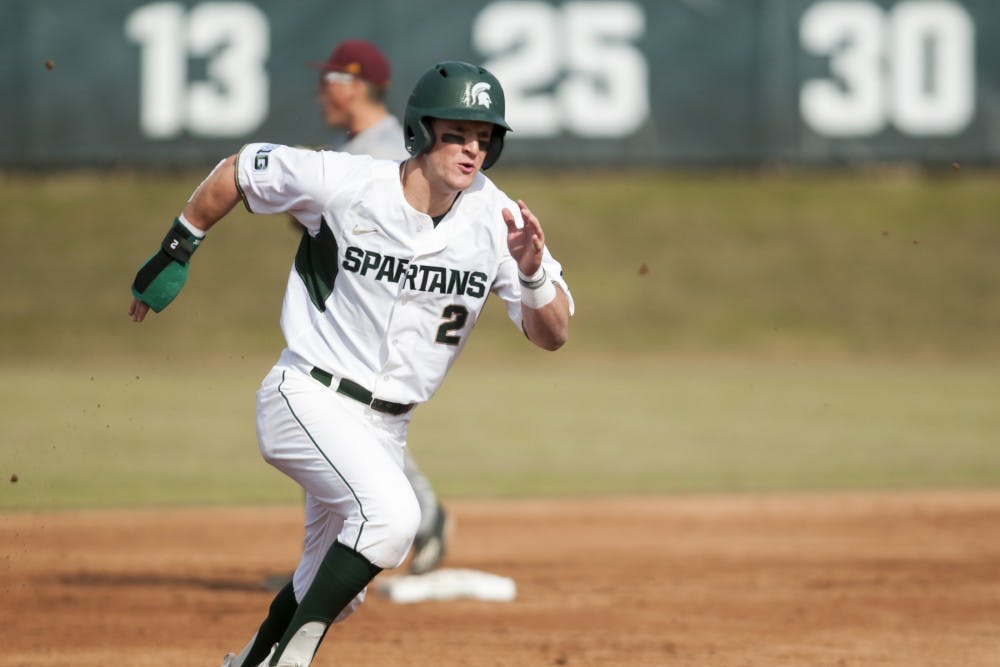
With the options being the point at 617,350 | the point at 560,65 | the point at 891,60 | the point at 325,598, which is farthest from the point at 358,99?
the point at 891,60

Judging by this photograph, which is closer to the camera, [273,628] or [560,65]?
[273,628]

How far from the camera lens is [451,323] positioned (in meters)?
4.75

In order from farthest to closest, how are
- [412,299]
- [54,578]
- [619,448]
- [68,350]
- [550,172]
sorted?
1. [550,172]
2. [68,350]
3. [619,448]
4. [54,578]
5. [412,299]

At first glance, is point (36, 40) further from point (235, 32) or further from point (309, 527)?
point (309, 527)

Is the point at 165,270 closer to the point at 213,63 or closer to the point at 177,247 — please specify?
the point at 177,247

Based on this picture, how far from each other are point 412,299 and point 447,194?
14.2 inches

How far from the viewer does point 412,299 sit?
467 cm

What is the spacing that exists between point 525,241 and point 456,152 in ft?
1.21

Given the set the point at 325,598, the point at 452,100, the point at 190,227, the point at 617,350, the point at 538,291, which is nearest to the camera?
the point at 325,598

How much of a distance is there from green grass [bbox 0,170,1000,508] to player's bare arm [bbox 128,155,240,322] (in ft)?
19.6

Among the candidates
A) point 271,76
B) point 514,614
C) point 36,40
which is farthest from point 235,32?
point 514,614

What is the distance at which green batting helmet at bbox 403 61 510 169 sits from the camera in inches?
181

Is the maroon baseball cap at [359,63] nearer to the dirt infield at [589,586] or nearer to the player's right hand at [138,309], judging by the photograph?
the player's right hand at [138,309]

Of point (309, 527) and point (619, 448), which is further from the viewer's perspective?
point (619, 448)
